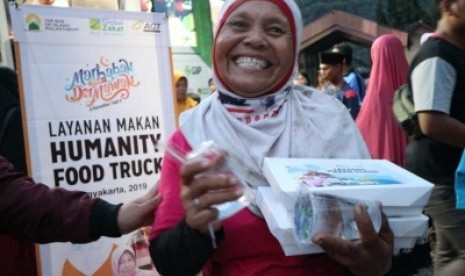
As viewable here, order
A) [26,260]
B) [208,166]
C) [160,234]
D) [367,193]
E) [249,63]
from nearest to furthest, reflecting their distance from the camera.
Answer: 1. [208,166]
2. [367,193]
3. [160,234]
4. [249,63]
5. [26,260]

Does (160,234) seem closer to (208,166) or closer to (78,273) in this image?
(208,166)

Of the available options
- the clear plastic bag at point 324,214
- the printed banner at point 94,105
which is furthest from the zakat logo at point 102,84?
the clear plastic bag at point 324,214

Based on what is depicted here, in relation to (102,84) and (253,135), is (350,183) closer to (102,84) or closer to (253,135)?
(253,135)

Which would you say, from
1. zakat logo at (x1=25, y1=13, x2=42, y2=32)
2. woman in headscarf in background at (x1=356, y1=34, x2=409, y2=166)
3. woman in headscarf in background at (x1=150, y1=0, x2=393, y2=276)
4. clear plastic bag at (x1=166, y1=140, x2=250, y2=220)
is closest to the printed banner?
zakat logo at (x1=25, y1=13, x2=42, y2=32)

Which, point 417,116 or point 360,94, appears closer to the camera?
point 417,116

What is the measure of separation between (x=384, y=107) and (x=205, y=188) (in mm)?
2781

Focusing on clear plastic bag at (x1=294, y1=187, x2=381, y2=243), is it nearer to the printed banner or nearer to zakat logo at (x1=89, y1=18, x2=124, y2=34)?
the printed banner

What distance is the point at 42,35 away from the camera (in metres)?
2.24

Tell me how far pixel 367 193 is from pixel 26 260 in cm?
137

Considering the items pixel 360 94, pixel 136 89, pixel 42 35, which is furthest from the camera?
pixel 360 94

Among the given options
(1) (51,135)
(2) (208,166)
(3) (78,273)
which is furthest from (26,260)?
(2) (208,166)

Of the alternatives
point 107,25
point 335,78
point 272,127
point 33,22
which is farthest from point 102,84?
point 335,78

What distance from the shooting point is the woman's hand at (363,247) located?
3.98ft

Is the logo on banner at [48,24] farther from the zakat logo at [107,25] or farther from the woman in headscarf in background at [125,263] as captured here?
the woman in headscarf in background at [125,263]
